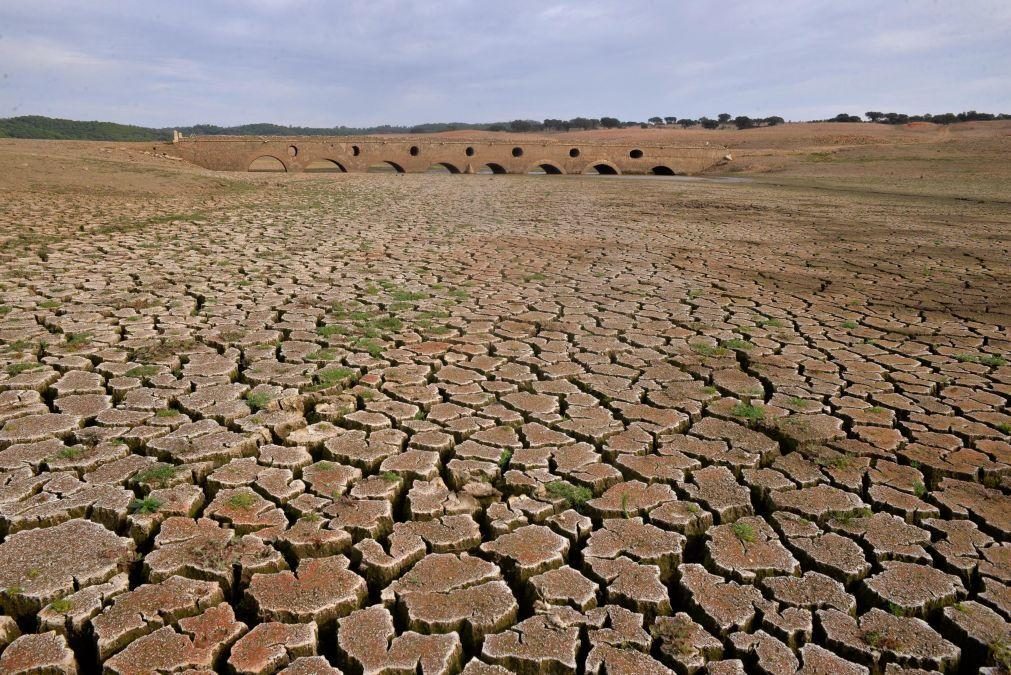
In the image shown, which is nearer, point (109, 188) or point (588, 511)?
point (588, 511)

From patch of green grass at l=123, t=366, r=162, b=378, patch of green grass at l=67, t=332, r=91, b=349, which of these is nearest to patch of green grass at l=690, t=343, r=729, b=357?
patch of green grass at l=123, t=366, r=162, b=378

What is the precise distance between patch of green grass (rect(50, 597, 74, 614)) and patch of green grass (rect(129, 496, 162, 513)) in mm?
441

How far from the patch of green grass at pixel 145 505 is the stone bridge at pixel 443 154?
2788 centimetres

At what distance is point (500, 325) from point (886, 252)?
5796 millimetres

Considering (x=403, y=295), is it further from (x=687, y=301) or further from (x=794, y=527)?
(x=794, y=527)

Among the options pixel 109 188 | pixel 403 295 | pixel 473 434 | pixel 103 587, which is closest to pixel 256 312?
pixel 403 295

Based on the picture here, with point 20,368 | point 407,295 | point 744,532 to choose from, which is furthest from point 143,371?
point 744,532

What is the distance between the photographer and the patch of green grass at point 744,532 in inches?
86.8

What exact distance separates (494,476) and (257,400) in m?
1.26

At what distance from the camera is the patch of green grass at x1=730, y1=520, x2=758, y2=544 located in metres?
2.21

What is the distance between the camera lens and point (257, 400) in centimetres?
314

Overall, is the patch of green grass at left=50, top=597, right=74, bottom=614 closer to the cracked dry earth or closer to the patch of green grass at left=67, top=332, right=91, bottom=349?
the cracked dry earth

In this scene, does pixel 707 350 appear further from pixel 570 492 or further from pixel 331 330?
pixel 331 330

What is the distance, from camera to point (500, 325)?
4574 millimetres
